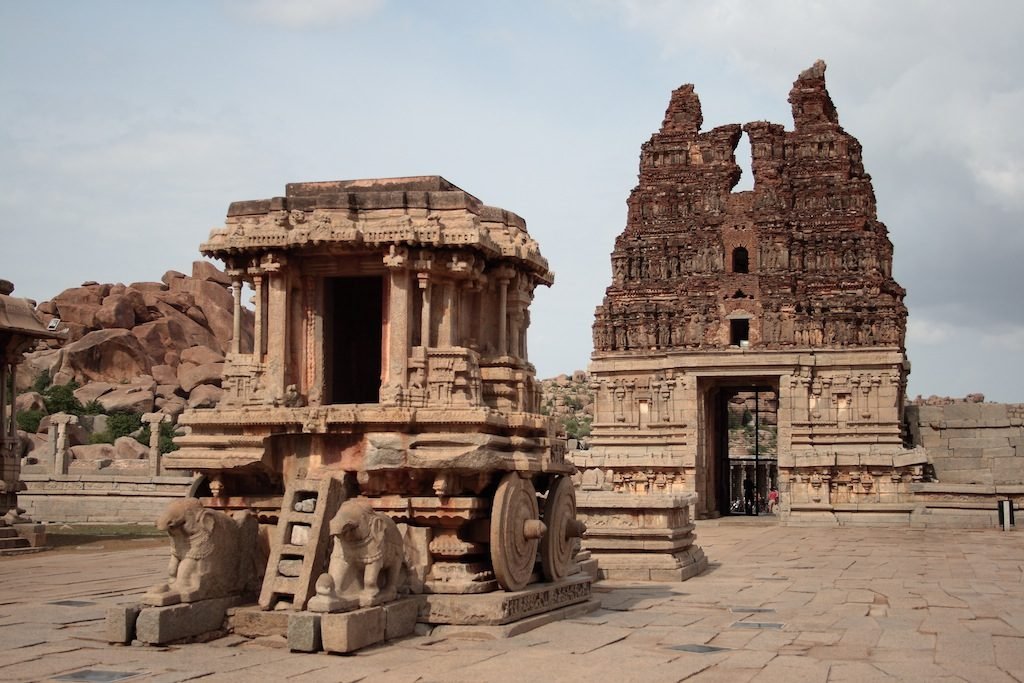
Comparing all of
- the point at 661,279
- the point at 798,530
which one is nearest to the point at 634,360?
the point at 661,279

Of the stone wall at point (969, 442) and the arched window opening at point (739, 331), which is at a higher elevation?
the arched window opening at point (739, 331)

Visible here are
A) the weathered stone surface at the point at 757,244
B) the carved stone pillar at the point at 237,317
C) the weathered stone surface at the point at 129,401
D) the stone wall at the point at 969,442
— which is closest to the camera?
the carved stone pillar at the point at 237,317

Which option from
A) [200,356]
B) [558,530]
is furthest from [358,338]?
[200,356]

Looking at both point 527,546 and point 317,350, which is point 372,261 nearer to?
point 317,350

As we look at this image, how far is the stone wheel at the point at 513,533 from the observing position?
356 inches

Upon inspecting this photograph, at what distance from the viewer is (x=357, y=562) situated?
824 cm

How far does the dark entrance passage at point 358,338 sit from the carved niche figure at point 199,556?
2689 mm

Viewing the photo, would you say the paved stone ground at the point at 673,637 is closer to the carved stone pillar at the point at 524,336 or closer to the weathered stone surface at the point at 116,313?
the carved stone pillar at the point at 524,336

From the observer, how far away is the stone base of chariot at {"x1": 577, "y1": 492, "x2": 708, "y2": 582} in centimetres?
1365

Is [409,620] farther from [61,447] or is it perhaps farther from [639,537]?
[61,447]

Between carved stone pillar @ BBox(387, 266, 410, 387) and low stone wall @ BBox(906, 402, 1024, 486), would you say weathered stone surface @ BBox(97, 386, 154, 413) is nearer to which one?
low stone wall @ BBox(906, 402, 1024, 486)

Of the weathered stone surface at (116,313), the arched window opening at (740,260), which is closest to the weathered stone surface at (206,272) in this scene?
the weathered stone surface at (116,313)

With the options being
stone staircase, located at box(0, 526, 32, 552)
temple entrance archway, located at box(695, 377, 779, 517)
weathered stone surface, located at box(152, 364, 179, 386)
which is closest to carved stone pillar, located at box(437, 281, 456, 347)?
stone staircase, located at box(0, 526, 32, 552)

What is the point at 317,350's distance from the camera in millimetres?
10164
